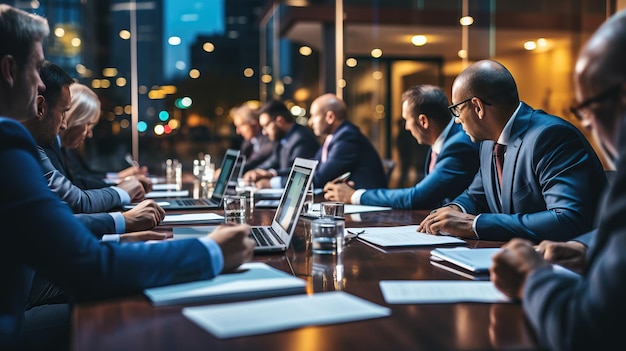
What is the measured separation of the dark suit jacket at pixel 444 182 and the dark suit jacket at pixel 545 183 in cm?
68

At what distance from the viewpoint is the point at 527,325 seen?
1.18 m

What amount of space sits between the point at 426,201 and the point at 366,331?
2.34m

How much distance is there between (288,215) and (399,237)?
15.3 inches

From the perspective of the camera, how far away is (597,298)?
96 centimetres

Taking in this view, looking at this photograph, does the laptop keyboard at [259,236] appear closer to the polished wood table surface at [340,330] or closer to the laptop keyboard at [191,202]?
the polished wood table surface at [340,330]

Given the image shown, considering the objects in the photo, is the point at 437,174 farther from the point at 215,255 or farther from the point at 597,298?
the point at 597,298

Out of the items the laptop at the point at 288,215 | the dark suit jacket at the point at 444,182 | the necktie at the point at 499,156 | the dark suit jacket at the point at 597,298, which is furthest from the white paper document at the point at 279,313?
the dark suit jacket at the point at 444,182

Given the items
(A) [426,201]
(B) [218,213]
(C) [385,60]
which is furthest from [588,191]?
(C) [385,60]

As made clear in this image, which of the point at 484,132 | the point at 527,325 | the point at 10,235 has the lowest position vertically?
the point at 527,325

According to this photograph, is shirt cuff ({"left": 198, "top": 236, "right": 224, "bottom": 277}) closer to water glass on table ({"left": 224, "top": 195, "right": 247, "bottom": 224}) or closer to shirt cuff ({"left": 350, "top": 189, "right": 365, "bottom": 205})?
water glass on table ({"left": 224, "top": 195, "right": 247, "bottom": 224})

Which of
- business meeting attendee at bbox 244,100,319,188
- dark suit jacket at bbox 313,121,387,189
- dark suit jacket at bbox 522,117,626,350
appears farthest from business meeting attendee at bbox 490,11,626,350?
business meeting attendee at bbox 244,100,319,188

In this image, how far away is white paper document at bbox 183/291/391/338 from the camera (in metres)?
1.13

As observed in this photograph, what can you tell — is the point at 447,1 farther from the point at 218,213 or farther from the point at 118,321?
the point at 118,321

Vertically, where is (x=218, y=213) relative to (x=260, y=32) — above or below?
below
